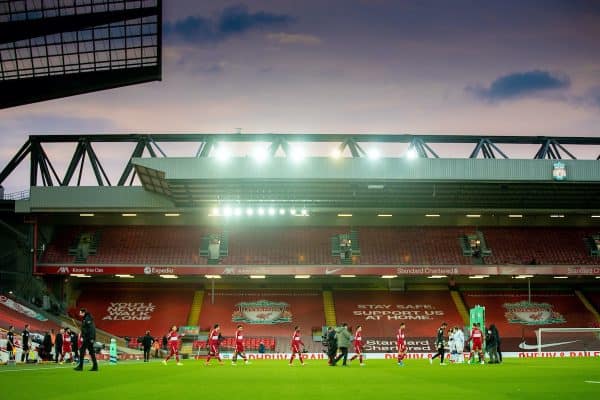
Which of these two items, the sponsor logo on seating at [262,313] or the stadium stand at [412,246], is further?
the stadium stand at [412,246]

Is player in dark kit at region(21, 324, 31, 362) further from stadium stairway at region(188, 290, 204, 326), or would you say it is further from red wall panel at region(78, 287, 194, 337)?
stadium stairway at region(188, 290, 204, 326)

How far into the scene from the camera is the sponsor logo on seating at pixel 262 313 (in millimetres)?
59562

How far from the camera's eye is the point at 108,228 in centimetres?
6469

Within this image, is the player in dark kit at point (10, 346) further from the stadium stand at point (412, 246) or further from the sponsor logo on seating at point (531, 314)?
the sponsor logo on seating at point (531, 314)

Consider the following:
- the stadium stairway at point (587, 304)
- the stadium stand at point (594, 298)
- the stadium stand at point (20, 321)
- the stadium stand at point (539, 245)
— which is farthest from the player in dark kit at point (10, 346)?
the stadium stand at point (594, 298)

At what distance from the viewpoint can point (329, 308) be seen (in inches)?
2392

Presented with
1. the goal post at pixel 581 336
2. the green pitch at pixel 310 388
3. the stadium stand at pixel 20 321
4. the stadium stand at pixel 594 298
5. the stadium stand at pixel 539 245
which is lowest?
the goal post at pixel 581 336

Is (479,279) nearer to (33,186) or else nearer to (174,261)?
(174,261)

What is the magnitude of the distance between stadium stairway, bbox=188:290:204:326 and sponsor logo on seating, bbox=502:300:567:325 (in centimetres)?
2425

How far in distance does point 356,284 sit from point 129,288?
18962 millimetres

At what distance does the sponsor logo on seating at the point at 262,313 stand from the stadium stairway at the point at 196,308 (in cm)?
278

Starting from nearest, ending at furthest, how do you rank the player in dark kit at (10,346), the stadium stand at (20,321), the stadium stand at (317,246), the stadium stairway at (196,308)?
the player in dark kit at (10,346) → the stadium stand at (20,321) → the stadium stairway at (196,308) → the stadium stand at (317,246)

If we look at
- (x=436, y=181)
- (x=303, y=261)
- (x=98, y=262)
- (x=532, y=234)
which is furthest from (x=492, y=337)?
(x=98, y=262)

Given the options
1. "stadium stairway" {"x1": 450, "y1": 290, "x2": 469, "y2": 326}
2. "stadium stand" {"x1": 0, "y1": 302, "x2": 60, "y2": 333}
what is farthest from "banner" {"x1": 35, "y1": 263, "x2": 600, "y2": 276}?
"stadium stand" {"x1": 0, "y1": 302, "x2": 60, "y2": 333}
